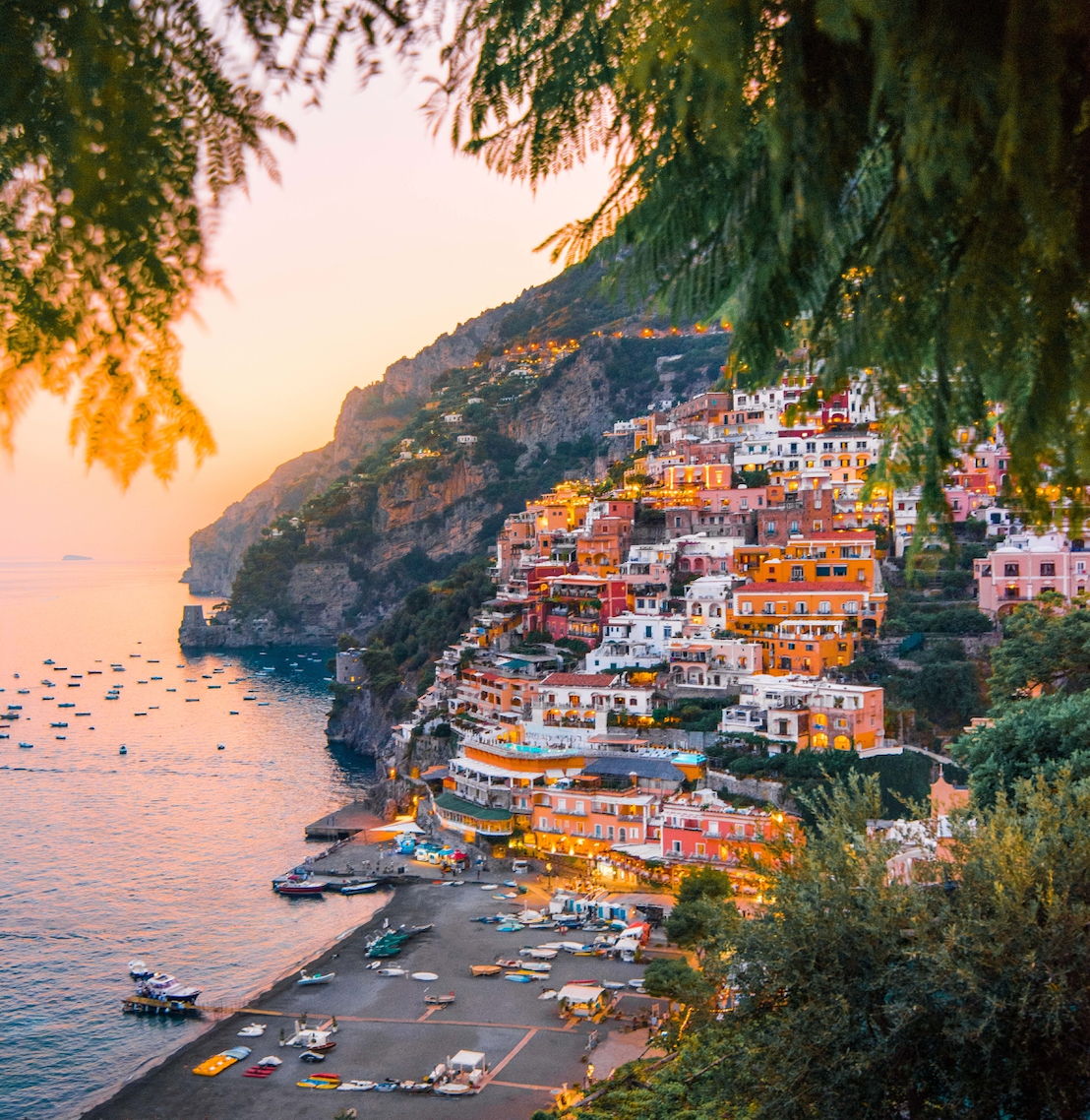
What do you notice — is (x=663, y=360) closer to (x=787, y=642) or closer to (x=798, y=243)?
(x=787, y=642)

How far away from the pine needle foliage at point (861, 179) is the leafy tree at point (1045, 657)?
12664mm

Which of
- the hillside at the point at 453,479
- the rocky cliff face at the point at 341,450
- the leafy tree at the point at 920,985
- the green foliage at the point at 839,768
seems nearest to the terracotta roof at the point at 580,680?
the green foliage at the point at 839,768

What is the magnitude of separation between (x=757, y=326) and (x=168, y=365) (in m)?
0.79

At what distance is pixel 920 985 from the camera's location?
505 cm

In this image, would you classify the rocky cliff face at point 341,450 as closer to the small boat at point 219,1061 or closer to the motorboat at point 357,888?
the motorboat at point 357,888

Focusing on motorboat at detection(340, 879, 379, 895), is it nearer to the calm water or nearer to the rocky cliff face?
the calm water

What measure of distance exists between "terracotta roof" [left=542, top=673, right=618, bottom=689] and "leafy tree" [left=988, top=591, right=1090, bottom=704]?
26.3 ft

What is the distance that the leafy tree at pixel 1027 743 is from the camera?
971 cm

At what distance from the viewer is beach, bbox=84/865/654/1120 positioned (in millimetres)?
10711

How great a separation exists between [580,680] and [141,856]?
9323 millimetres

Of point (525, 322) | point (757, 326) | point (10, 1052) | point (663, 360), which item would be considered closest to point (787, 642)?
point (10, 1052)

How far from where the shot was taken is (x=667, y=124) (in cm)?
133

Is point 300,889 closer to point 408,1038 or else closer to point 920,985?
point 408,1038

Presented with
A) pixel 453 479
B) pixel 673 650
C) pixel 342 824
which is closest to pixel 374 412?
pixel 453 479
